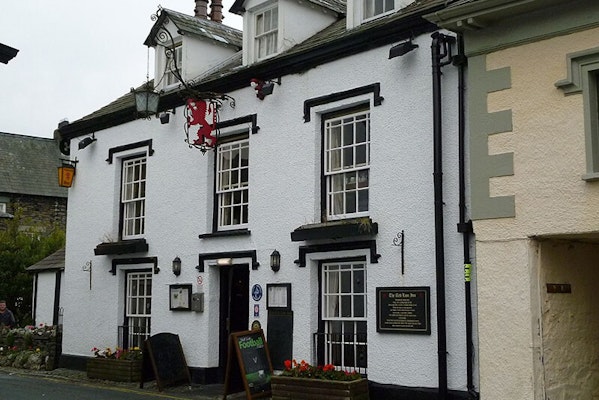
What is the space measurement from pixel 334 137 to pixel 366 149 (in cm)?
79

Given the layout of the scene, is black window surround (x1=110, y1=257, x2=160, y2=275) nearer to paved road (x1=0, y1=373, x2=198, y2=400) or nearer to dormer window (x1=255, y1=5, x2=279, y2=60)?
paved road (x1=0, y1=373, x2=198, y2=400)

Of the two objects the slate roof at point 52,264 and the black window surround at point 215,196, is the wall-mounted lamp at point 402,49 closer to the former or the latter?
the black window surround at point 215,196

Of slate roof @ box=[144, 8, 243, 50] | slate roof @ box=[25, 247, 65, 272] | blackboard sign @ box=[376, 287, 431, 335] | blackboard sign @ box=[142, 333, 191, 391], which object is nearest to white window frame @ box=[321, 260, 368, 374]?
blackboard sign @ box=[376, 287, 431, 335]

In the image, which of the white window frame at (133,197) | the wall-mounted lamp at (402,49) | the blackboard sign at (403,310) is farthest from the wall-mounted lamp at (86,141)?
the blackboard sign at (403,310)

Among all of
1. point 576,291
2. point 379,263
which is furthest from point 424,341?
point 576,291

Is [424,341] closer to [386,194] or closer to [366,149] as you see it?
[386,194]

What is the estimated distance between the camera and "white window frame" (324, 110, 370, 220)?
1188 centimetres

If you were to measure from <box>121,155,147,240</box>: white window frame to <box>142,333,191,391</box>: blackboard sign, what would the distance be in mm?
2753

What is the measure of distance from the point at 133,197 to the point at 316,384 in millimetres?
7233

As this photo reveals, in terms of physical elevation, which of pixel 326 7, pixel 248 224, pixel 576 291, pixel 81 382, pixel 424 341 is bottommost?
pixel 81 382

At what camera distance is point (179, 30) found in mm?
15781

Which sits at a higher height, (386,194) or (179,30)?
(179,30)

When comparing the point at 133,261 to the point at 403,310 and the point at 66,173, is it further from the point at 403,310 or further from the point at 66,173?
the point at 403,310

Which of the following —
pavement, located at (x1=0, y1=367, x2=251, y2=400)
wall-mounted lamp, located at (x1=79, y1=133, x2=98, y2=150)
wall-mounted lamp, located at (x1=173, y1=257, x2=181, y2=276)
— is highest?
wall-mounted lamp, located at (x1=79, y1=133, x2=98, y2=150)
